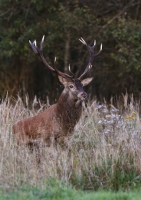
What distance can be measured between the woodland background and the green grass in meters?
11.7

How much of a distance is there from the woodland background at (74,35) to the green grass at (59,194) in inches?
459

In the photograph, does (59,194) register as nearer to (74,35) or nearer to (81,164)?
(81,164)

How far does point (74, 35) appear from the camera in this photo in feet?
69.6

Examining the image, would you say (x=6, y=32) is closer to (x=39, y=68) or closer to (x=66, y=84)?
(x=39, y=68)

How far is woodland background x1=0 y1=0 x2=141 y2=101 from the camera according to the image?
19.9 m

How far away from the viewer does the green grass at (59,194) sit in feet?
24.9

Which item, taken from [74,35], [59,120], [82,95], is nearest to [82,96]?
[82,95]

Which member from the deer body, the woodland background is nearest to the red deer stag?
the deer body

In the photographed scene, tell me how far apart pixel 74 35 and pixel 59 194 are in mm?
13829

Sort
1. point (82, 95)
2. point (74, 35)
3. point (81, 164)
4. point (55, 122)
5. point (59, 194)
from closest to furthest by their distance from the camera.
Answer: point (59, 194) → point (81, 164) → point (82, 95) → point (55, 122) → point (74, 35)

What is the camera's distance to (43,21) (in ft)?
70.6

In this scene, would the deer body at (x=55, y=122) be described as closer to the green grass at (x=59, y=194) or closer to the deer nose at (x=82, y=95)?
the deer nose at (x=82, y=95)

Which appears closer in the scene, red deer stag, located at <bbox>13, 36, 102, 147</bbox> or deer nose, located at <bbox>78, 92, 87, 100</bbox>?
deer nose, located at <bbox>78, 92, 87, 100</bbox>

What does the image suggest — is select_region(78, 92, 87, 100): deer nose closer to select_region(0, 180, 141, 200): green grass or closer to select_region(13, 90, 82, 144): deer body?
select_region(13, 90, 82, 144): deer body
